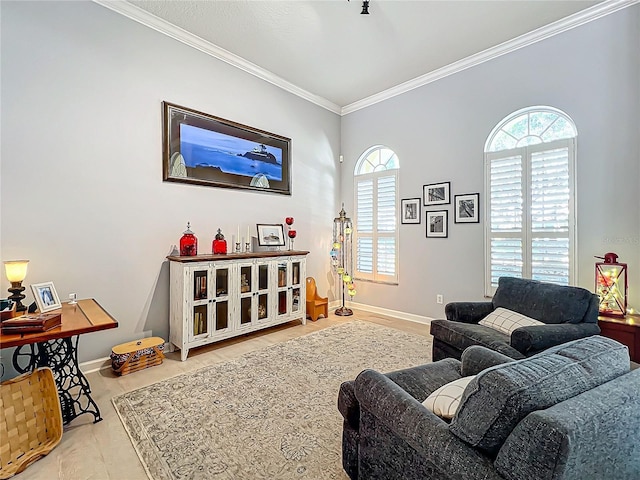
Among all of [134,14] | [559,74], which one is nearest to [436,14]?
[559,74]

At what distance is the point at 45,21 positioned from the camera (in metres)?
2.62

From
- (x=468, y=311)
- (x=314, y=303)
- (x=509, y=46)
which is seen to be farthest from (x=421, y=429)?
(x=509, y=46)

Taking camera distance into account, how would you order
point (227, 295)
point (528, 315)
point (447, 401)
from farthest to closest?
1. point (227, 295)
2. point (528, 315)
3. point (447, 401)

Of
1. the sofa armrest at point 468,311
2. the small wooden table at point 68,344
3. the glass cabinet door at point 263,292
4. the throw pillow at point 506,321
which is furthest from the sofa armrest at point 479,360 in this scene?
the glass cabinet door at point 263,292

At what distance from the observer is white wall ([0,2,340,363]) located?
253 cm

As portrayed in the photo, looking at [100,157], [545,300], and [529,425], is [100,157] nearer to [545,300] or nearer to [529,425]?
A: [529,425]

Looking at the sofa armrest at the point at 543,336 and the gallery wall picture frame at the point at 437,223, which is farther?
the gallery wall picture frame at the point at 437,223

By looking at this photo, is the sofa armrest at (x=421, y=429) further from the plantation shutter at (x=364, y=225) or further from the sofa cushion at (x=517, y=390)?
the plantation shutter at (x=364, y=225)

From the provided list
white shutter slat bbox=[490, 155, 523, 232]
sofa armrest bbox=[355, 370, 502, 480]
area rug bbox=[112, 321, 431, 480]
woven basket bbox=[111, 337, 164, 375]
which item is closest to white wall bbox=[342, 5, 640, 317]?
white shutter slat bbox=[490, 155, 523, 232]

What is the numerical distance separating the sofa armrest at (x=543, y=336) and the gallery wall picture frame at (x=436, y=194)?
2.21m

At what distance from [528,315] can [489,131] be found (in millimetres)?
2313

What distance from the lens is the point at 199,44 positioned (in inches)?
140

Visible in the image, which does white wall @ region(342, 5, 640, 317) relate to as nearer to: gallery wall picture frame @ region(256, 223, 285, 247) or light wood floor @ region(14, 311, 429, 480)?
gallery wall picture frame @ region(256, 223, 285, 247)

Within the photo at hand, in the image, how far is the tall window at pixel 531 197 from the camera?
10.8 ft
